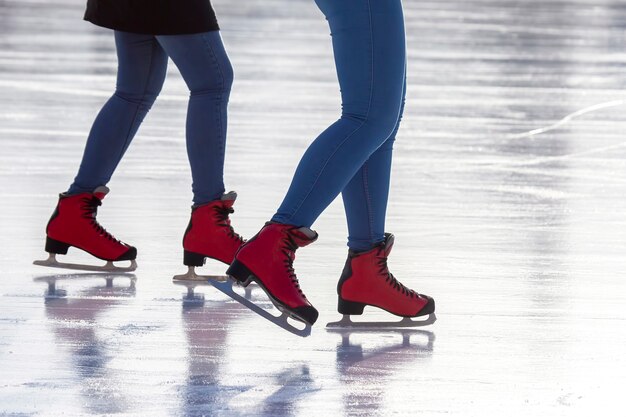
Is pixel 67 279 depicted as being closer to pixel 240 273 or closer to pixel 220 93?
pixel 220 93

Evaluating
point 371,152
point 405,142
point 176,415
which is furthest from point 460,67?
point 176,415

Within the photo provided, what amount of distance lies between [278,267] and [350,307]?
11.6 inches

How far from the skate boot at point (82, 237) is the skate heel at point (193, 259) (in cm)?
19

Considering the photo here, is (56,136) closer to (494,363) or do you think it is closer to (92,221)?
(92,221)

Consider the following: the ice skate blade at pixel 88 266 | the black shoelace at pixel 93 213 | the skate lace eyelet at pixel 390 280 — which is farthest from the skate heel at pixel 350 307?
the black shoelace at pixel 93 213

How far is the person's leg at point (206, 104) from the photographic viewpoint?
5.03 metres

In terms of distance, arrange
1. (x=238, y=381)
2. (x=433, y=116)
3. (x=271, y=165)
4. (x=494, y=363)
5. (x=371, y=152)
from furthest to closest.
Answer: (x=433, y=116)
(x=271, y=165)
(x=371, y=152)
(x=494, y=363)
(x=238, y=381)

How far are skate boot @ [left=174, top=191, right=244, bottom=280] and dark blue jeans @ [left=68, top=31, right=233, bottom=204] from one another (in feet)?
0.14

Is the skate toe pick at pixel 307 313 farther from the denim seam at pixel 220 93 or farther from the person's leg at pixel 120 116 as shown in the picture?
the person's leg at pixel 120 116

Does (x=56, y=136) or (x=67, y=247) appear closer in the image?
(x=67, y=247)

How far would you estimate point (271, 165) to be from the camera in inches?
309

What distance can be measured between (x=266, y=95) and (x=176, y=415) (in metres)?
8.13

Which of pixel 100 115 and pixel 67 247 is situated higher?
pixel 100 115

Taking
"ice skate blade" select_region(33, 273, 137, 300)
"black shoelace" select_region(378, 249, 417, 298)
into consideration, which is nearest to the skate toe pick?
"black shoelace" select_region(378, 249, 417, 298)
